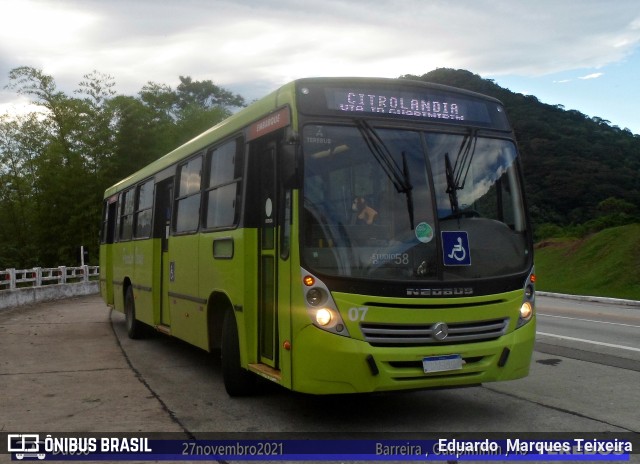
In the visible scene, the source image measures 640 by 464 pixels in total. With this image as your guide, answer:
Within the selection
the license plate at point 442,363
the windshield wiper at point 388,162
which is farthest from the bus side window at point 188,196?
the license plate at point 442,363

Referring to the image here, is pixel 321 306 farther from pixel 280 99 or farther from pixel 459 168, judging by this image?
pixel 280 99

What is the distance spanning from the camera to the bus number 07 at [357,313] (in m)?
6.35

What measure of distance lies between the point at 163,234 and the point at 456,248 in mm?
6368

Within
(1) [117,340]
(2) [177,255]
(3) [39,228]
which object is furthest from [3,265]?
(2) [177,255]

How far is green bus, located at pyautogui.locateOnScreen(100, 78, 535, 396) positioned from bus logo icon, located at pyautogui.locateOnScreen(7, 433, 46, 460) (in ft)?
6.81

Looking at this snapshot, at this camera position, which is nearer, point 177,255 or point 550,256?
point 177,255

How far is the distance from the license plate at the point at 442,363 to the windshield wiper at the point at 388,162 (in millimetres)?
1158

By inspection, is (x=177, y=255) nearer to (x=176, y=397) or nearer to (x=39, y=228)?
(x=176, y=397)

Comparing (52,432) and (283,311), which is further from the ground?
(283,311)

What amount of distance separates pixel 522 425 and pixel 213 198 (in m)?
4.40

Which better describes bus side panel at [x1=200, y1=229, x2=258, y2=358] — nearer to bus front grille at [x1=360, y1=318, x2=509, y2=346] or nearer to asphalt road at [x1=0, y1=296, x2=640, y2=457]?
asphalt road at [x1=0, y1=296, x2=640, y2=457]

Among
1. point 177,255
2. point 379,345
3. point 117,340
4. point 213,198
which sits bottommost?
point 117,340

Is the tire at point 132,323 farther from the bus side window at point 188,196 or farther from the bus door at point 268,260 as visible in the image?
the bus door at point 268,260

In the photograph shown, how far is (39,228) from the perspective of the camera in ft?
142
